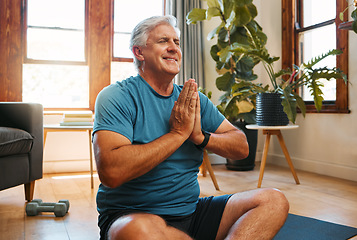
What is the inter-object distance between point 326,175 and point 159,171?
8.92 ft

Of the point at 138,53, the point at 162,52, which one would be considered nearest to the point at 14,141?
the point at 138,53

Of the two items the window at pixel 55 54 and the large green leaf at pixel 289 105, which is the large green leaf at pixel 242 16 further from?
the window at pixel 55 54

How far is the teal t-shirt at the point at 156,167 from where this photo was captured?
118 cm

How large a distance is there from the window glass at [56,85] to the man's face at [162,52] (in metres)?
2.74

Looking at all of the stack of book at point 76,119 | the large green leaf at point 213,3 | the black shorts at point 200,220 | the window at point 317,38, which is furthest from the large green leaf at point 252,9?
the black shorts at point 200,220

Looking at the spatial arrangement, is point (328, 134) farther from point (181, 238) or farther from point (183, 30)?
point (181, 238)

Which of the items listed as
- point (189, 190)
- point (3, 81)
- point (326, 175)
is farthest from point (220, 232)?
point (3, 81)

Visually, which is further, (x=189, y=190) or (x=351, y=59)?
(x=351, y=59)

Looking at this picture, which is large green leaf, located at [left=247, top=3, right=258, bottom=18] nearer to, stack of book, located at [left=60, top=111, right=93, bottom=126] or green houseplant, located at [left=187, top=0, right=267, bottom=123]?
green houseplant, located at [left=187, top=0, right=267, bottom=123]

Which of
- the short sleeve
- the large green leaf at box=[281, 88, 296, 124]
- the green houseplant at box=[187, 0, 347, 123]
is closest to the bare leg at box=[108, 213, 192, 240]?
the short sleeve

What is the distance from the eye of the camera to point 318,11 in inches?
147

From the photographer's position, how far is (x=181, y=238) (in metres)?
1.09

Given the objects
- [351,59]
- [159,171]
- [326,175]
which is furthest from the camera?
[326,175]

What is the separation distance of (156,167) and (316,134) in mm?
2849
